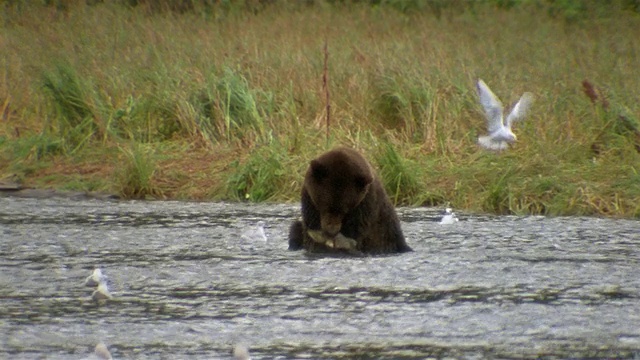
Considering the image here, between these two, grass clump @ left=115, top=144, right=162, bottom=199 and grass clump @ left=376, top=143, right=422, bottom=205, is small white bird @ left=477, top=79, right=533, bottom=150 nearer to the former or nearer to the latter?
grass clump @ left=376, top=143, right=422, bottom=205

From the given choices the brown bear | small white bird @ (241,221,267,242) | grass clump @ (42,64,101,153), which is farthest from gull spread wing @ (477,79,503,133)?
grass clump @ (42,64,101,153)

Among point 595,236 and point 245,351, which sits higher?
point 245,351

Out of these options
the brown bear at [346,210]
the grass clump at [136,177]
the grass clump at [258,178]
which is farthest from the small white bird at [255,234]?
the grass clump at [136,177]

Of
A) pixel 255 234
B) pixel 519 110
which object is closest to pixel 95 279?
pixel 255 234

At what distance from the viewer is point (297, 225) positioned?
8.55m

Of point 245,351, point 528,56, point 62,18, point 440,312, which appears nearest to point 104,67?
point 62,18

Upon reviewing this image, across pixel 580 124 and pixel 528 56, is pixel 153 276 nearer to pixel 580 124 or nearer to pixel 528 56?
pixel 580 124

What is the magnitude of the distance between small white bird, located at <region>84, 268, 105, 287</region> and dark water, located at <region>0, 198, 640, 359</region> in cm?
7

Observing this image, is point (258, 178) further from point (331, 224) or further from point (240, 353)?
point (240, 353)

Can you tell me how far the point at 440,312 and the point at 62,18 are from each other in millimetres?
12660

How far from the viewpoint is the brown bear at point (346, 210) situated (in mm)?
7961

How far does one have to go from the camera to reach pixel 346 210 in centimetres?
799

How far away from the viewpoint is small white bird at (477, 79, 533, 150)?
11.8m

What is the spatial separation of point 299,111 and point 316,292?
7150 mm
